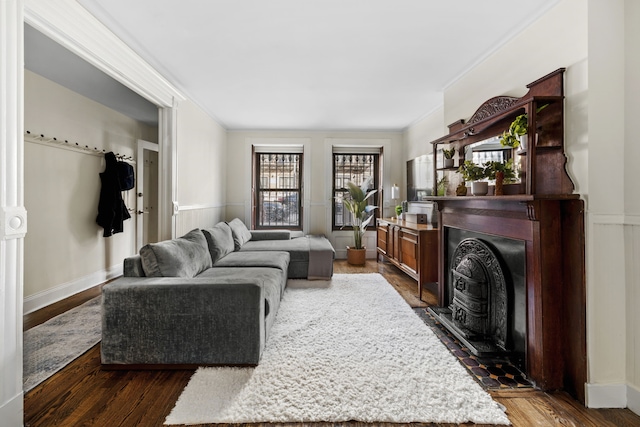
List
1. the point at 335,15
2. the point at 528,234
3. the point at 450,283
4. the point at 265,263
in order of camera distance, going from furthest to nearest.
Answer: the point at 265,263
the point at 450,283
the point at 335,15
the point at 528,234

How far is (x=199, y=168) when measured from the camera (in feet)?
13.5

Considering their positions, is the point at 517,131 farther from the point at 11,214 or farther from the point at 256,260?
the point at 11,214

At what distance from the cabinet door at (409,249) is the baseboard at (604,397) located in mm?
1932

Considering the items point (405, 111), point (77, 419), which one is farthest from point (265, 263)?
point (405, 111)

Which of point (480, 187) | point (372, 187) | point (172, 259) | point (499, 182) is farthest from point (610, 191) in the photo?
point (372, 187)

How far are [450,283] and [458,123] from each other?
161 cm

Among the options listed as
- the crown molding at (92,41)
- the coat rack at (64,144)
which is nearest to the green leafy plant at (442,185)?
A: the crown molding at (92,41)

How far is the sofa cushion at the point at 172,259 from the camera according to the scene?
211 cm

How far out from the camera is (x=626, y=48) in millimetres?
1620

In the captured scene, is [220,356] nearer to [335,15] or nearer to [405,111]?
[335,15]

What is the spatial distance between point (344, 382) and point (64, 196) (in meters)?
3.73

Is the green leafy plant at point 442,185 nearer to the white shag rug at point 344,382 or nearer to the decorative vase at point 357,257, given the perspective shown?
the white shag rug at point 344,382

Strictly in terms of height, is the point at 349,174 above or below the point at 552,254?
above

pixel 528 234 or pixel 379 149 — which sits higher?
pixel 379 149
